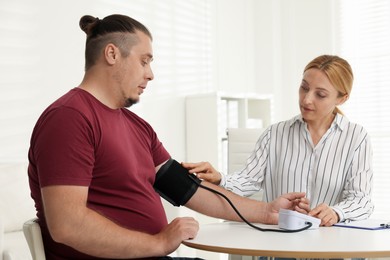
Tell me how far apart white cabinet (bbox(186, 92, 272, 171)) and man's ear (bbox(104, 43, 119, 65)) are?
2.96 m

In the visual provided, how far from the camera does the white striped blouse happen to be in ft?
7.86

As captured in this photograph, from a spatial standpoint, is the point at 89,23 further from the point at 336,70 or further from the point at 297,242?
the point at 336,70

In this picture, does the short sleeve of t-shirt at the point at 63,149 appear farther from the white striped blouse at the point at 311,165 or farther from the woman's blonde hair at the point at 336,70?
the woman's blonde hair at the point at 336,70

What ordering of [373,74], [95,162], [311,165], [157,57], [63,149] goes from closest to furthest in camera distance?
[63,149] < [95,162] < [311,165] < [157,57] < [373,74]

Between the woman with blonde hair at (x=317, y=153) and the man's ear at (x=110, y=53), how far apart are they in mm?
786

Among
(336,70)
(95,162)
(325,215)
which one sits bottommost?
(325,215)

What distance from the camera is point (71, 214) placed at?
4.71ft

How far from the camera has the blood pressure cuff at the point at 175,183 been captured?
6.19ft

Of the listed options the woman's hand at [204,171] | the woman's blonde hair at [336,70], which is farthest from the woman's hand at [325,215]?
the woman's blonde hair at [336,70]

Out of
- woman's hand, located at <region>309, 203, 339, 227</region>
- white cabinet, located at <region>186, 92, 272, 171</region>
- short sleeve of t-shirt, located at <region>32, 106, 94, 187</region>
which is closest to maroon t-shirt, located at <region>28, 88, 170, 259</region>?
short sleeve of t-shirt, located at <region>32, 106, 94, 187</region>

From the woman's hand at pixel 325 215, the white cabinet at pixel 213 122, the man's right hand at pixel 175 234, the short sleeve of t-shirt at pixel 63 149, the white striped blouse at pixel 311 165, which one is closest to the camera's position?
the short sleeve of t-shirt at pixel 63 149

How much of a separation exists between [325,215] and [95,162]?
86cm

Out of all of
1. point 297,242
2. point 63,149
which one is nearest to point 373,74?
point 297,242

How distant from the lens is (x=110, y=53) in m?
1.70
